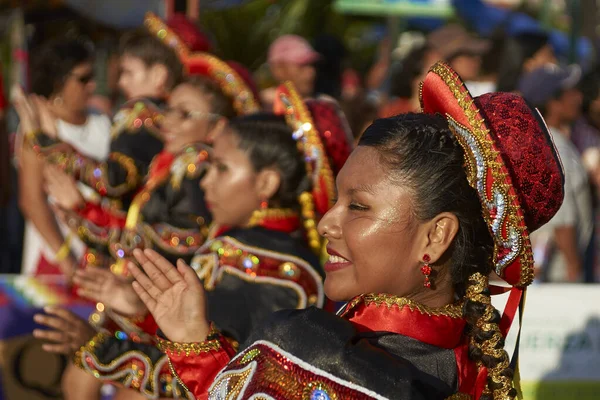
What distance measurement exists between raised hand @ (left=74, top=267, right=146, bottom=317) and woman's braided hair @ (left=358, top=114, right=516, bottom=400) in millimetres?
1164

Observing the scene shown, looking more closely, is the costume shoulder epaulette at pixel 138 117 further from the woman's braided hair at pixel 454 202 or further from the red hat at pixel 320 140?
the woman's braided hair at pixel 454 202

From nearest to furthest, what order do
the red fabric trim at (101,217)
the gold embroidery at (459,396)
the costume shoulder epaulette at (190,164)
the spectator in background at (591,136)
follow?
the gold embroidery at (459,396)
the costume shoulder epaulette at (190,164)
the red fabric trim at (101,217)
the spectator in background at (591,136)

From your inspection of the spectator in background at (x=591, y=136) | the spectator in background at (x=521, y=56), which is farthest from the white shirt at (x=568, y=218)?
the spectator in background at (x=521, y=56)

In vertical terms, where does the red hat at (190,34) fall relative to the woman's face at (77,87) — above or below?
above

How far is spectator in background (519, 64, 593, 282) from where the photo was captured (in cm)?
671

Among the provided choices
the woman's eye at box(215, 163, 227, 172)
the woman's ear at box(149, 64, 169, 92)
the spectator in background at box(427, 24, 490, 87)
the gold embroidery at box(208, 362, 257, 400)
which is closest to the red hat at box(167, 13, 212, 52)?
the woman's ear at box(149, 64, 169, 92)

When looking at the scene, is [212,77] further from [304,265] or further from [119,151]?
[304,265]

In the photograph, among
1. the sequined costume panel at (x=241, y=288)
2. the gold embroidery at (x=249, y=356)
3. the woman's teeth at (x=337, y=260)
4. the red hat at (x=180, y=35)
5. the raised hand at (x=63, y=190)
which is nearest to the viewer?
the gold embroidery at (x=249, y=356)

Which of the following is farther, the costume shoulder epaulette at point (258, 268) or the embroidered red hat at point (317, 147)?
the embroidered red hat at point (317, 147)

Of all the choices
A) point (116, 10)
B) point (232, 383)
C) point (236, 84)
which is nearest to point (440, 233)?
point (232, 383)

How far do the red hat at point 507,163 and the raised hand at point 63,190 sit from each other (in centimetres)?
333

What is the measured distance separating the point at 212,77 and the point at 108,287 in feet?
8.15

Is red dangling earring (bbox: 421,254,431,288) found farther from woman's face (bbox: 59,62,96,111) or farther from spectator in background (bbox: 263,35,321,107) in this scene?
spectator in background (bbox: 263,35,321,107)

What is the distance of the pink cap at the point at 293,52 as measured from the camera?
25.7ft
